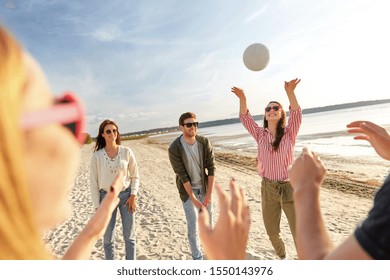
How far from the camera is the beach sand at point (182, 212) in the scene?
4.77m

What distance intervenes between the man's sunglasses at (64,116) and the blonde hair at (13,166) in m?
0.02

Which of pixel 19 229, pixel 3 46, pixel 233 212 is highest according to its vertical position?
pixel 3 46

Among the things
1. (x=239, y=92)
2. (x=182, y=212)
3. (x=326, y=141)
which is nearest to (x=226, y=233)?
(x=239, y=92)

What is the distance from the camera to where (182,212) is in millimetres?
6828

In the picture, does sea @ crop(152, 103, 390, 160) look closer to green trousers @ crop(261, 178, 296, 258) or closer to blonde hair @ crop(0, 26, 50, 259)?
green trousers @ crop(261, 178, 296, 258)

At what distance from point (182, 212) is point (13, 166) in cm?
664

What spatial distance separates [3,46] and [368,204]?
8334 millimetres

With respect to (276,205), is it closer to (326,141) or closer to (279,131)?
(279,131)

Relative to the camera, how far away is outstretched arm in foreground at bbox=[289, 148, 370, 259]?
2.74 feet

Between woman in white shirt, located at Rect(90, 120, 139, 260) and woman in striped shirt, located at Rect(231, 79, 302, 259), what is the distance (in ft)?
5.63

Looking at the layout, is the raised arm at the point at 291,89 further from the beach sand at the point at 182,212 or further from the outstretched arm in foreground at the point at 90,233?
the outstretched arm in foreground at the point at 90,233
